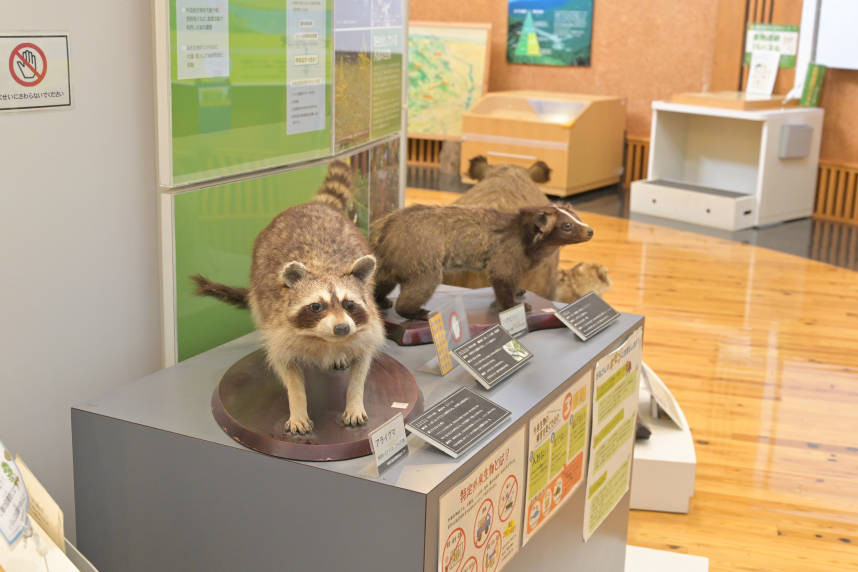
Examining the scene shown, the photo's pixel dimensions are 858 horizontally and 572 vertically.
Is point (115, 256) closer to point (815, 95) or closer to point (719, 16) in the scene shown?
point (815, 95)

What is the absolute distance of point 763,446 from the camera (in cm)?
304

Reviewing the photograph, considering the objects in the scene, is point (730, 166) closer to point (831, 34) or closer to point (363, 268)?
point (831, 34)

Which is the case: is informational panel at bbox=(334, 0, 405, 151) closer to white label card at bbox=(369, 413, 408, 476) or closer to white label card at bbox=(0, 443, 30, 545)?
white label card at bbox=(369, 413, 408, 476)

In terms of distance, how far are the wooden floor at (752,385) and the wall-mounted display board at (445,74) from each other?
2785 millimetres

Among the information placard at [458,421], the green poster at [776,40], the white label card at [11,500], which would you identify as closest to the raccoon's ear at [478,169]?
the information placard at [458,421]

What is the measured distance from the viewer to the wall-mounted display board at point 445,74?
8.19m

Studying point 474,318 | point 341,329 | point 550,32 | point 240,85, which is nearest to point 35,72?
point 240,85

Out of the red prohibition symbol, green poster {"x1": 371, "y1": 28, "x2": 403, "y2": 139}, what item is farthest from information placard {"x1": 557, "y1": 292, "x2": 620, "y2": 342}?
the red prohibition symbol

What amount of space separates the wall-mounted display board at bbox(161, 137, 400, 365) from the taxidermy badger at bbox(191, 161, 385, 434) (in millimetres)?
242

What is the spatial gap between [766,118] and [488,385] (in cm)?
529

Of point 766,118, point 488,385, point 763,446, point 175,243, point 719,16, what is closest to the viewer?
point 488,385

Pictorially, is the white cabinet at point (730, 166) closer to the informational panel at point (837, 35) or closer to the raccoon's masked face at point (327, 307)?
the informational panel at point (837, 35)

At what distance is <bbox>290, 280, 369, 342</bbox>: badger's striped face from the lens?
1247 millimetres

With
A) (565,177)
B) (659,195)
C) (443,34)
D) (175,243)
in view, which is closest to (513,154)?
(565,177)
